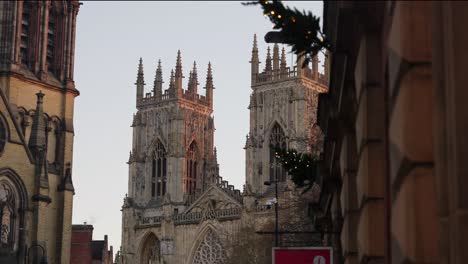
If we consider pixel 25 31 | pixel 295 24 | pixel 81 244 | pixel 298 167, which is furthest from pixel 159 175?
pixel 295 24

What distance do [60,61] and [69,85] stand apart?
1.48m

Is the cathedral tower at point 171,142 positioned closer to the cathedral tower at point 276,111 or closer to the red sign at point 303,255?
the cathedral tower at point 276,111

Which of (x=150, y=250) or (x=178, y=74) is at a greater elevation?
(x=178, y=74)

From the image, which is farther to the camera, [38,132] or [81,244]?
[81,244]

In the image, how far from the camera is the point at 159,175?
106m

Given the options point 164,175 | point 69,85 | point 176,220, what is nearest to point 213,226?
point 176,220

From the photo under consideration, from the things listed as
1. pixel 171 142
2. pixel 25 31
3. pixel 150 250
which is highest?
pixel 171 142

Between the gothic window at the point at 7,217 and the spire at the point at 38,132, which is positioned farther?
the spire at the point at 38,132

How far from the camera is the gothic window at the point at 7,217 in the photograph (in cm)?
5197

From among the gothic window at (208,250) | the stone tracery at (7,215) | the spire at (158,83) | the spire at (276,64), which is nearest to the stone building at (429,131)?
the stone tracery at (7,215)

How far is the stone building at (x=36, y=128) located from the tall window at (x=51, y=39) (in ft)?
0.19

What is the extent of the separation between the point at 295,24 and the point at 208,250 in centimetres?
8749

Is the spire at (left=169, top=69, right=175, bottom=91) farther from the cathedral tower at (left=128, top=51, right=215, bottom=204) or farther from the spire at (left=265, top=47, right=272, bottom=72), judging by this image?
the spire at (left=265, top=47, right=272, bottom=72)

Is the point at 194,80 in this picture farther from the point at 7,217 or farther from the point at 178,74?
the point at 7,217
